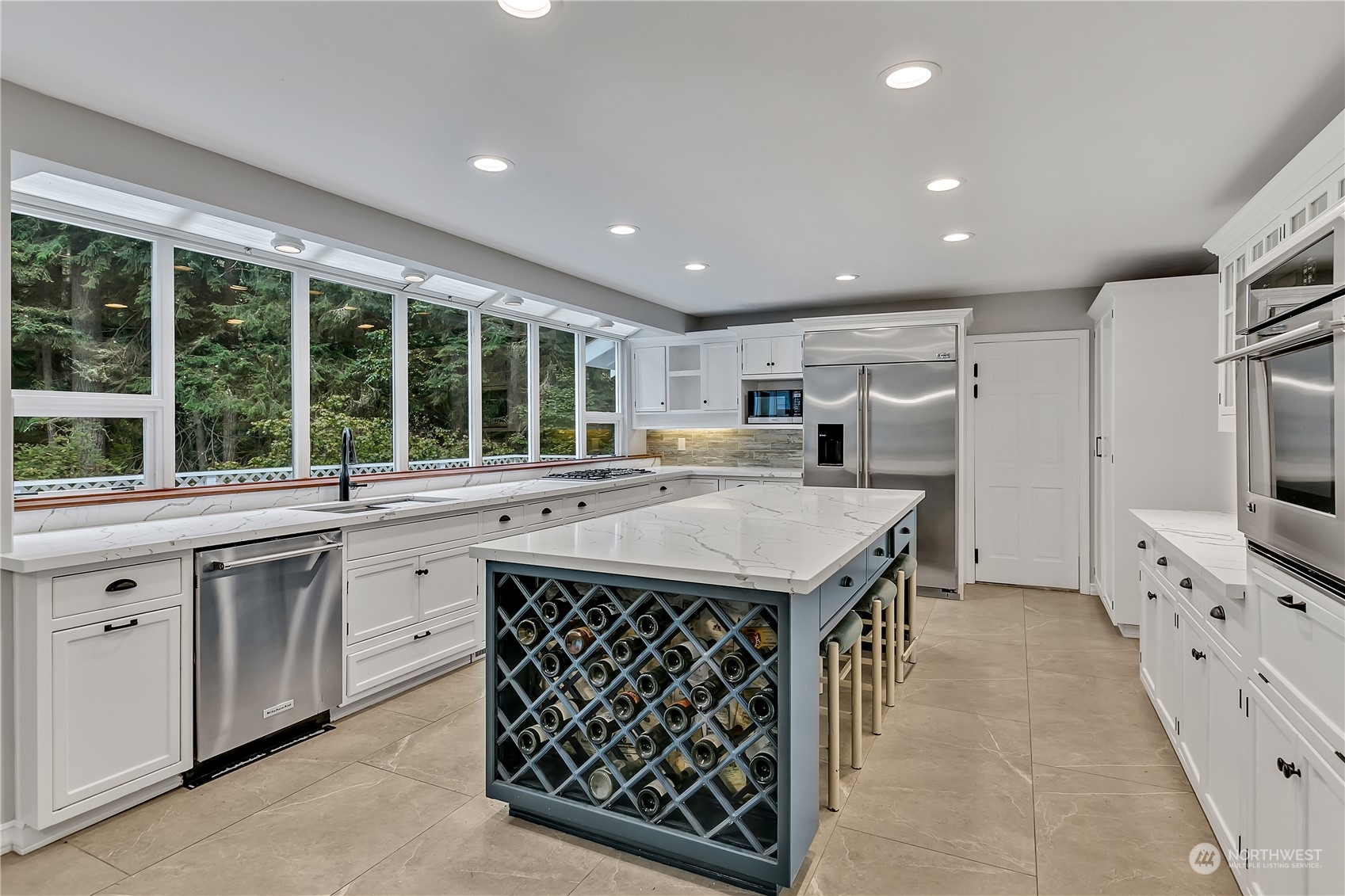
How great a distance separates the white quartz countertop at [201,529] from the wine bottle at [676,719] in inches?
68.6

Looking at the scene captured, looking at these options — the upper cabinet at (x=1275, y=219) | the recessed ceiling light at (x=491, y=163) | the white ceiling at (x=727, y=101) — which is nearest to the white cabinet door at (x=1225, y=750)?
the upper cabinet at (x=1275, y=219)

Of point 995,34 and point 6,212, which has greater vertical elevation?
point 995,34

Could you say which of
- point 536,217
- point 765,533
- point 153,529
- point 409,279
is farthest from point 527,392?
point 765,533

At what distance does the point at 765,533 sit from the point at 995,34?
162 centimetres

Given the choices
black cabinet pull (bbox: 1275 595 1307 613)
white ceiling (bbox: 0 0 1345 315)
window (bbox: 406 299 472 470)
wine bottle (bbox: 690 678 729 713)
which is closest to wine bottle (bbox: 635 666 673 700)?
wine bottle (bbox: 690 678 729 713)

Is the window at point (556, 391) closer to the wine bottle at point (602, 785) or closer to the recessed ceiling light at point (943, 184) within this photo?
the recessed ceiling light at point (943, 184)

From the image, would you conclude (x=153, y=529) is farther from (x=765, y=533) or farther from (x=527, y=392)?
(x=527, y=392)

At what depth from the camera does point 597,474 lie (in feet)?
18.4

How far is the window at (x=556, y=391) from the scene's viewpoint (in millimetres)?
5758

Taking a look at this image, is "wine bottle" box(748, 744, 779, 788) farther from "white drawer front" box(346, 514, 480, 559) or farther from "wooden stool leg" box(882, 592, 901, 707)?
"white drawer front" box(346, 514, 480, 559)

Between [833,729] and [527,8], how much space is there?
2.22 m

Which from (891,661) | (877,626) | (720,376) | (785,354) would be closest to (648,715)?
(877,626)

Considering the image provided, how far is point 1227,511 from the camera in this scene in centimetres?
402

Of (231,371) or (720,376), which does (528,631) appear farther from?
(720,376)
